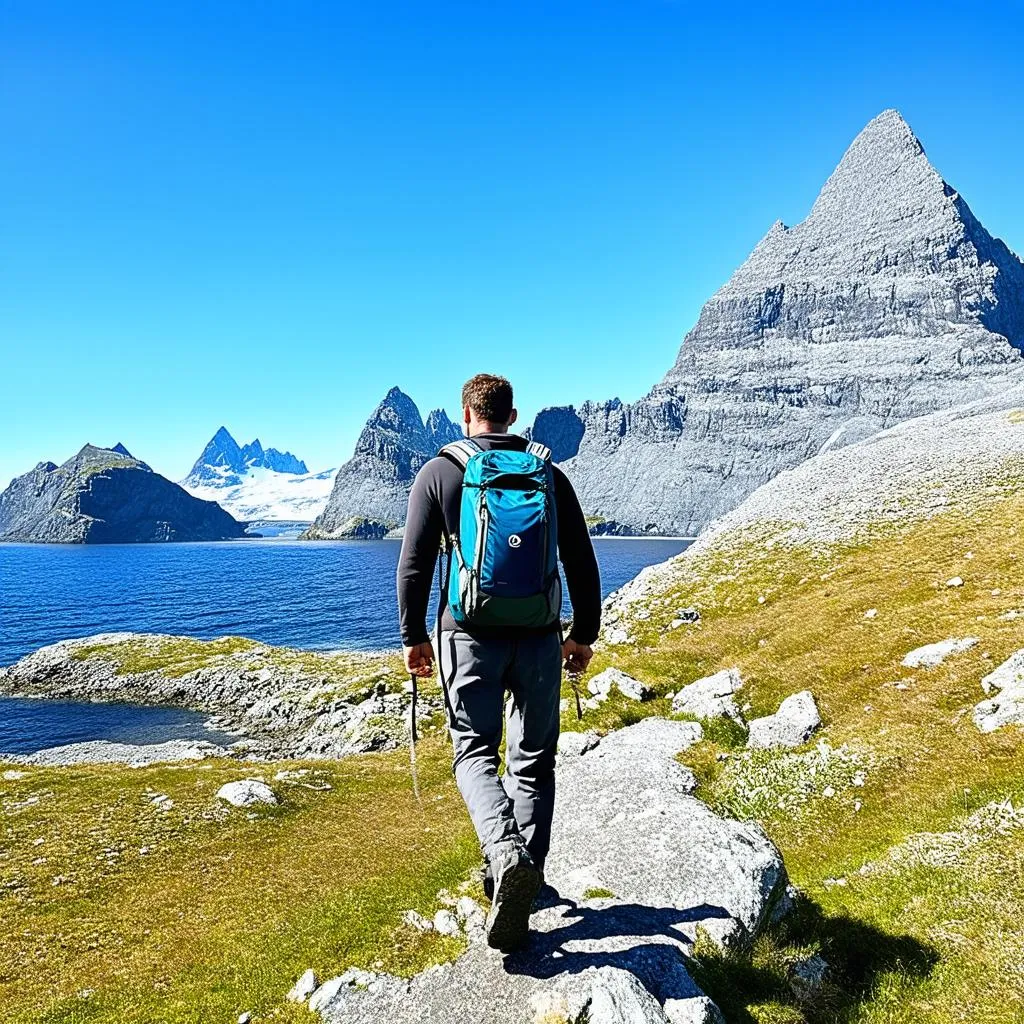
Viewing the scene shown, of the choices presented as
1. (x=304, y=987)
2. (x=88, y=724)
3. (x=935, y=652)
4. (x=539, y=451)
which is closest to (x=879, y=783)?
(x=935, y=652)

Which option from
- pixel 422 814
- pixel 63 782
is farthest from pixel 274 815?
pixel 63 782

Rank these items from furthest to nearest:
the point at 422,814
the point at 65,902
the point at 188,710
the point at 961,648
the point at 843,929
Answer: the point at 188,710, the point at 961,648, the point at 422,814, the point at 65,902, the point at 843,929

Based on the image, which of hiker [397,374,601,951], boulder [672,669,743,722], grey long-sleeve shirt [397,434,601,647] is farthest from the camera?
boulder [672,669,743,722]

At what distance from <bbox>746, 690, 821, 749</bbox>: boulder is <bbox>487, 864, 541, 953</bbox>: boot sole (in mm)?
10350

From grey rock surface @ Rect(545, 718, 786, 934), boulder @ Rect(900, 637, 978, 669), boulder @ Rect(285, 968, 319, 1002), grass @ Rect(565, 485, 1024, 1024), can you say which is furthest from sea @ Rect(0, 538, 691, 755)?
boulder @ Rect(900, 637, 978, 669)

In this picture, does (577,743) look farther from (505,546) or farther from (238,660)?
(238,660)

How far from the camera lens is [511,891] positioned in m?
5.92

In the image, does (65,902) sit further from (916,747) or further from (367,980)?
(916,747)

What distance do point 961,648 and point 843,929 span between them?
457 inches

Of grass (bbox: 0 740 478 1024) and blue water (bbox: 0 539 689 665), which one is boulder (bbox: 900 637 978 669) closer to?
grass (bbox: 0 740 478 1024)

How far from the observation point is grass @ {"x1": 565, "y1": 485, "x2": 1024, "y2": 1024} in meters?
6.70

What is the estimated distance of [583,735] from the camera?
17812 millimetres

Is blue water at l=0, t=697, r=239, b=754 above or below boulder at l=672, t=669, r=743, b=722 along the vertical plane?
below

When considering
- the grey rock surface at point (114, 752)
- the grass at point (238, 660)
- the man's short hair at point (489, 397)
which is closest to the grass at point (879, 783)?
the man's short hair at point (489, 397)
